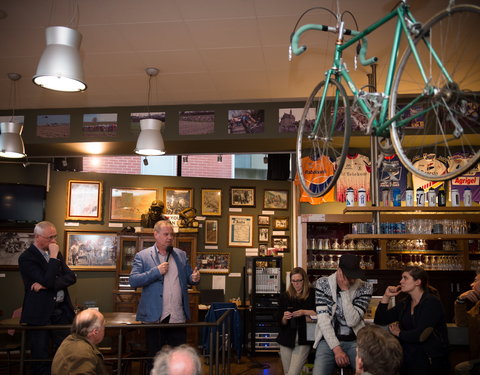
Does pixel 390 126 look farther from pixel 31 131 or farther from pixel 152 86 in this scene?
pixel 31 131

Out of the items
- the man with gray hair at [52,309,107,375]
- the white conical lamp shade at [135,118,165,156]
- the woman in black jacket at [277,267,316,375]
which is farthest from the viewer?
the white conical lamp shade at [135,118,165,156]

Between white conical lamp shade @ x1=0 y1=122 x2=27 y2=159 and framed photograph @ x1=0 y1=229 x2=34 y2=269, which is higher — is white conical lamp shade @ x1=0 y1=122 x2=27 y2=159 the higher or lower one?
the higher one

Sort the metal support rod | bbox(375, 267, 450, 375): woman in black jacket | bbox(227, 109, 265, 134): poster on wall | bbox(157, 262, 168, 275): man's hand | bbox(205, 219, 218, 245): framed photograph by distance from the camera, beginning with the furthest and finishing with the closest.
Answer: bbox(205, 219, 218, 245): framed photograph < bbox(227, 109, 265, 134): poster on wall < the metal support rod < bbox(157, 262, 168, 275): man's hand < bbox(375, 267, 450, 375): woman in black jacket

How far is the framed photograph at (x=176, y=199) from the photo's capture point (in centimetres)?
909

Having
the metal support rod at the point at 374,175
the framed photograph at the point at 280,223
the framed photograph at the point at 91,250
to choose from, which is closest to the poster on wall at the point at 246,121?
the metal support rod at the point at 374,175

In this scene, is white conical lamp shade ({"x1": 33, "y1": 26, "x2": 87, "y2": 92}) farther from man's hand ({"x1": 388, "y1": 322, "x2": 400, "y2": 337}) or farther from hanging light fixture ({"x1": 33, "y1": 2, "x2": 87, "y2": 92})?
man's hand ({"x1": 388, "y1": 322, "x2": 400, "y2": 337})

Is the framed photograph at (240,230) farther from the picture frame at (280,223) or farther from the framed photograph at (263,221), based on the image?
the picture frame at (280,223)

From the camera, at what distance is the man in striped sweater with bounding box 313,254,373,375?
4.61m

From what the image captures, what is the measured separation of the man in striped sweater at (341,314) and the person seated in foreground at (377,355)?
184 cm

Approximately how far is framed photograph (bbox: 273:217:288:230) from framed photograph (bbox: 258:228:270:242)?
163 millimetres

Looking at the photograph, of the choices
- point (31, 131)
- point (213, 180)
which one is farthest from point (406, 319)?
point (31, 131)

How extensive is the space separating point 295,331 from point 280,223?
425 centimetres

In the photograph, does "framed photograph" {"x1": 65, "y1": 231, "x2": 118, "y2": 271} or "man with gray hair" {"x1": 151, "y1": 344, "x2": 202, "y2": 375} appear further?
"framed photograph" {"x1": 65, "y1": 231, "x2": 118, "y2": 271}

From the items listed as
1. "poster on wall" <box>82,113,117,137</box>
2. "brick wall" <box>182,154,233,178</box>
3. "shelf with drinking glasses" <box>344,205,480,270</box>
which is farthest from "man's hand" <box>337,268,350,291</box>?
"brick wall" <box>182,154,233,178</box>
